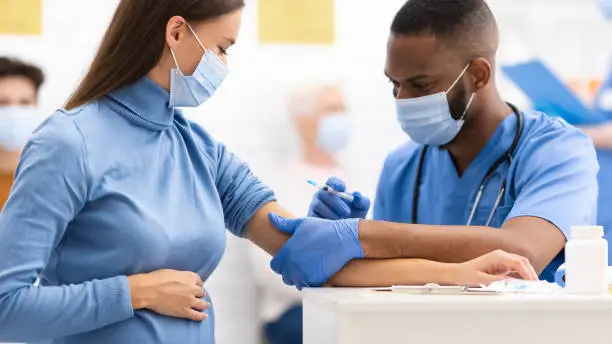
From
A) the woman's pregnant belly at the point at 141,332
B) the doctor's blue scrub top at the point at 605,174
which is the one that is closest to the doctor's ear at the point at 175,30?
the woman's pregnant belly at the point at 141,332

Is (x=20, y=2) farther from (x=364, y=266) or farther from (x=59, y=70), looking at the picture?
(x=364, y=266)

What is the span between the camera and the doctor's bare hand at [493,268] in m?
1.57

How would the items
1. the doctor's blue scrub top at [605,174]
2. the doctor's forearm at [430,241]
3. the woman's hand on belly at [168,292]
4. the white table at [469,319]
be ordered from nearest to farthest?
the white table at [469,319] < the woman's hand on belly at [168,292] < the doctor's forearm at [430,241] < the doctor's blue scrub top at [605,174]

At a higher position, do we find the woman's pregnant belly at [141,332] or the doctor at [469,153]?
the doctor at [469,153]

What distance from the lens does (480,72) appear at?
2.19 meters

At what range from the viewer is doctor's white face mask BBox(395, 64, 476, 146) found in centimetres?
215

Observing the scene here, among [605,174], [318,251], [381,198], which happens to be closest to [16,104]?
[381,198]

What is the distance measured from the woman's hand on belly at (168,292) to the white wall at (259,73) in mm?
1731

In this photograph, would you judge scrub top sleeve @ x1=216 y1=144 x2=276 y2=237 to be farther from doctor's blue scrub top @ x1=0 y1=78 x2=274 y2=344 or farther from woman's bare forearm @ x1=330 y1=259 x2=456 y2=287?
woman's bare forearm @ x1=330 y1=259 x2=456 y2=287

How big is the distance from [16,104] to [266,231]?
1.66 m

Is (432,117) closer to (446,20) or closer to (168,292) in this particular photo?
(446,20)

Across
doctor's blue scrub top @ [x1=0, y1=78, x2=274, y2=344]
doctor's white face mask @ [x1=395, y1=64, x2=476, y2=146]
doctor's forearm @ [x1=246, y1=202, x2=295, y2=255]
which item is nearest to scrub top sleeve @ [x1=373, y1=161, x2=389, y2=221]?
doctor's white face mask @ [x1=395, y1=64, x2=476, y2=146]

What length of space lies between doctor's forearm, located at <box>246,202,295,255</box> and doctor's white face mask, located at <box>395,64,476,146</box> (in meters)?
0.48

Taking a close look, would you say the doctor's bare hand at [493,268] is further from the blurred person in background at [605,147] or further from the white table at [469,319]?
the blurred person in background at [605,147]
